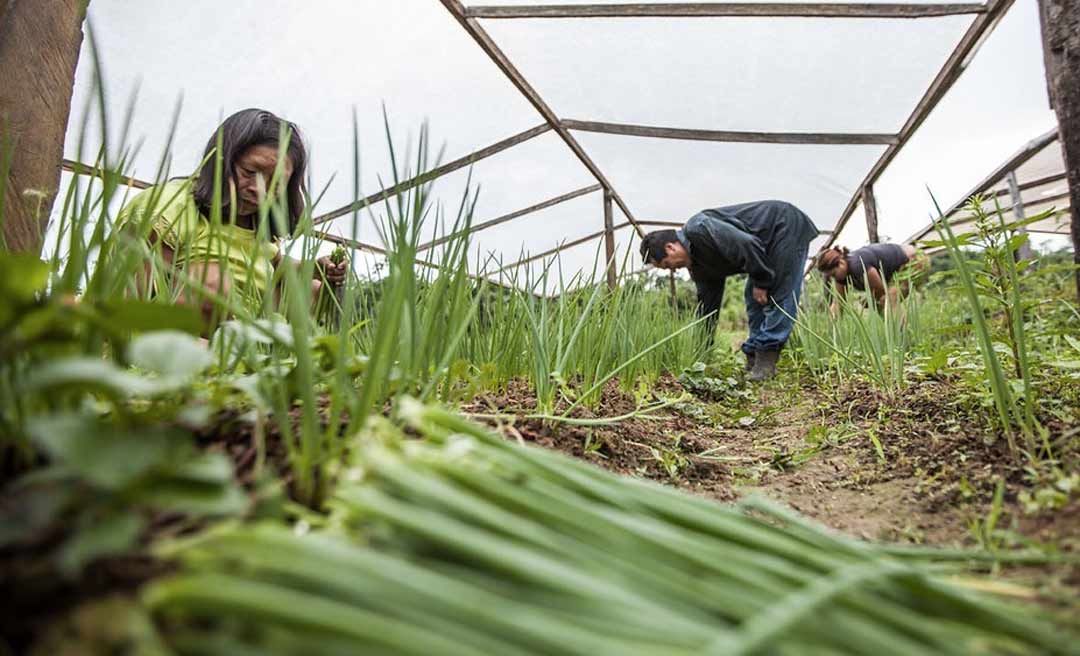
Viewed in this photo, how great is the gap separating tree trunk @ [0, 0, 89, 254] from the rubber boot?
3.00 metres

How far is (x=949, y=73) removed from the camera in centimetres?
331

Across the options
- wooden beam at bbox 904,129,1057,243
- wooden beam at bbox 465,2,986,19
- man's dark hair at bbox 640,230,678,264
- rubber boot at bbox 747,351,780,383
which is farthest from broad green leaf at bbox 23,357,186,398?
wooden beam at bbox 904,129,1057,243

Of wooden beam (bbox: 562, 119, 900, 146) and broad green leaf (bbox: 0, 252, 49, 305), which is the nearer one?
broad green leaf (bbox: 0, 252, 49, 305)

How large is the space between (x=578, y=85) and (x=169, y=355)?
4.22 m

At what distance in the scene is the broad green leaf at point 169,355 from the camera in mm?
322

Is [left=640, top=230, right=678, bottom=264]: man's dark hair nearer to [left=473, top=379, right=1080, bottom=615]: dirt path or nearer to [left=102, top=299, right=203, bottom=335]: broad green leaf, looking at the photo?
[left=473, top=379, right=1080, bottom=615]: dirt path

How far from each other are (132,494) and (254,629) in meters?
0.09

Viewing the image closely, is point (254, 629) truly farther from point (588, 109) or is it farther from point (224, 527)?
point (588, 109)

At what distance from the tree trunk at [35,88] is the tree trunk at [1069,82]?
1.82 metres

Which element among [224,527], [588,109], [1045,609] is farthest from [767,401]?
[588,109]

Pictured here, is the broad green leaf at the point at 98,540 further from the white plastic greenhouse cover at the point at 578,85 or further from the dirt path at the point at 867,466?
the white plastic greenhouse cover at the point at 578,85

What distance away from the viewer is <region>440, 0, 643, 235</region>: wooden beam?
120 inches

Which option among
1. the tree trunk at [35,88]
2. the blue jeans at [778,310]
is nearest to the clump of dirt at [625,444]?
the tree trunk at [35,88]

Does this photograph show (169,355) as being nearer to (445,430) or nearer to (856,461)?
(445,430)
